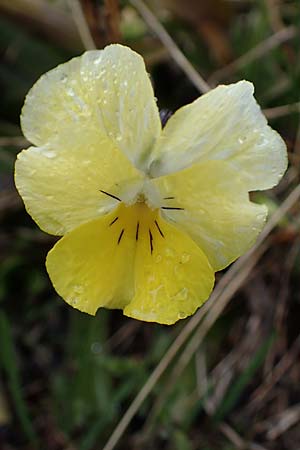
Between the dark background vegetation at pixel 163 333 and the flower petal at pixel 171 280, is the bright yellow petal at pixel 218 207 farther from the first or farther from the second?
the dark background vegetation at pixel 163 333

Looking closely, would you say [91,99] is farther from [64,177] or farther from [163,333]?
[163,333]

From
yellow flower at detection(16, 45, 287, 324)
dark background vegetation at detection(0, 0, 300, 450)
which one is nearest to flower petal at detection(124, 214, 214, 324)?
yellow flower at detection(16, 45, 287, 324)

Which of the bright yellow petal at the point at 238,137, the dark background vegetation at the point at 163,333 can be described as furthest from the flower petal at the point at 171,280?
the dark background vegetation at the point at 163,333

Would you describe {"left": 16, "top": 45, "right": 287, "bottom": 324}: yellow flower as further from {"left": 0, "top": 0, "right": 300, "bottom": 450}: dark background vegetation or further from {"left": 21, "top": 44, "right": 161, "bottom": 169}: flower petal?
{"left": 0, "top": 0, "right": 300, "bottom": 450}: dark background vegetation

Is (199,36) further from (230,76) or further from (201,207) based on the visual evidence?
(201,207)

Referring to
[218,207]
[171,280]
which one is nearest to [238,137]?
[218,207]

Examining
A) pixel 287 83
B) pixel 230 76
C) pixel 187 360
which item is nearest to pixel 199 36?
pixel 230 76

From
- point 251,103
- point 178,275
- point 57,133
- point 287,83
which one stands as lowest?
point 287,83

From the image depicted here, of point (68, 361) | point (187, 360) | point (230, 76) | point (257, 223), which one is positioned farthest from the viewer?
point (230, 76)
